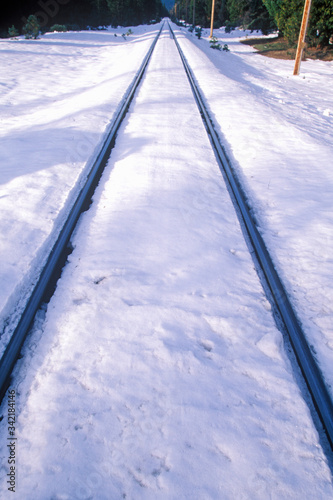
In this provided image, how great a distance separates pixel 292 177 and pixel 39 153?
12.9 feet

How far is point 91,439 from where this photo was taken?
1.63 meters

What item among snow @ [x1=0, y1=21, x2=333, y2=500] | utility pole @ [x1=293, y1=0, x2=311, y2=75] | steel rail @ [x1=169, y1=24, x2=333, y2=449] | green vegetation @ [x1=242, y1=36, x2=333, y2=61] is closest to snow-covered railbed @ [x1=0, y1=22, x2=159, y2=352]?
snow @ [x1=0, y1=21, x2=333, y2=500]

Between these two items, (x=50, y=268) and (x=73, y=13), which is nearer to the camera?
(x=50, y=268)

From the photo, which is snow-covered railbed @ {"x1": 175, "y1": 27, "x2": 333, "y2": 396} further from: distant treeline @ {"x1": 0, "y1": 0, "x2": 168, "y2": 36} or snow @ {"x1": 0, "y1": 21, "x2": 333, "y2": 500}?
distant treeline @ {"x1": 0, "y1": 0, "x2": 168, "y2": 36}

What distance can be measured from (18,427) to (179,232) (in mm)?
2107

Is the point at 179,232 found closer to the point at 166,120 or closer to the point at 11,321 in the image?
the point at 11,321

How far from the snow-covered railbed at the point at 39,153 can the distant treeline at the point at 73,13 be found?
63.9 feet

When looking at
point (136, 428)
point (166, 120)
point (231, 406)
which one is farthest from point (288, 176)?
point (136, 428)

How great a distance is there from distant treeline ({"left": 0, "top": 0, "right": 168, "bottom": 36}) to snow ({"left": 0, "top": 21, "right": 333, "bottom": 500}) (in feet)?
96.1

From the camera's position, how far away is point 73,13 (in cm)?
3488

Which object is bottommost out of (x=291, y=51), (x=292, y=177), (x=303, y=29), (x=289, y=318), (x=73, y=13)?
(x=289, y=318)

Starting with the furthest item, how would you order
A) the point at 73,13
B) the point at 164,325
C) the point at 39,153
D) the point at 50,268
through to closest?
the point at 73,13 → the point at 39,153 → the point at 50,268 → the point at 164,325

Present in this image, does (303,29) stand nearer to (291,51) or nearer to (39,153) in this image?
(291,51)

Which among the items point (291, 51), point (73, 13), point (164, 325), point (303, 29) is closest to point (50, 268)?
point (164, 325)
